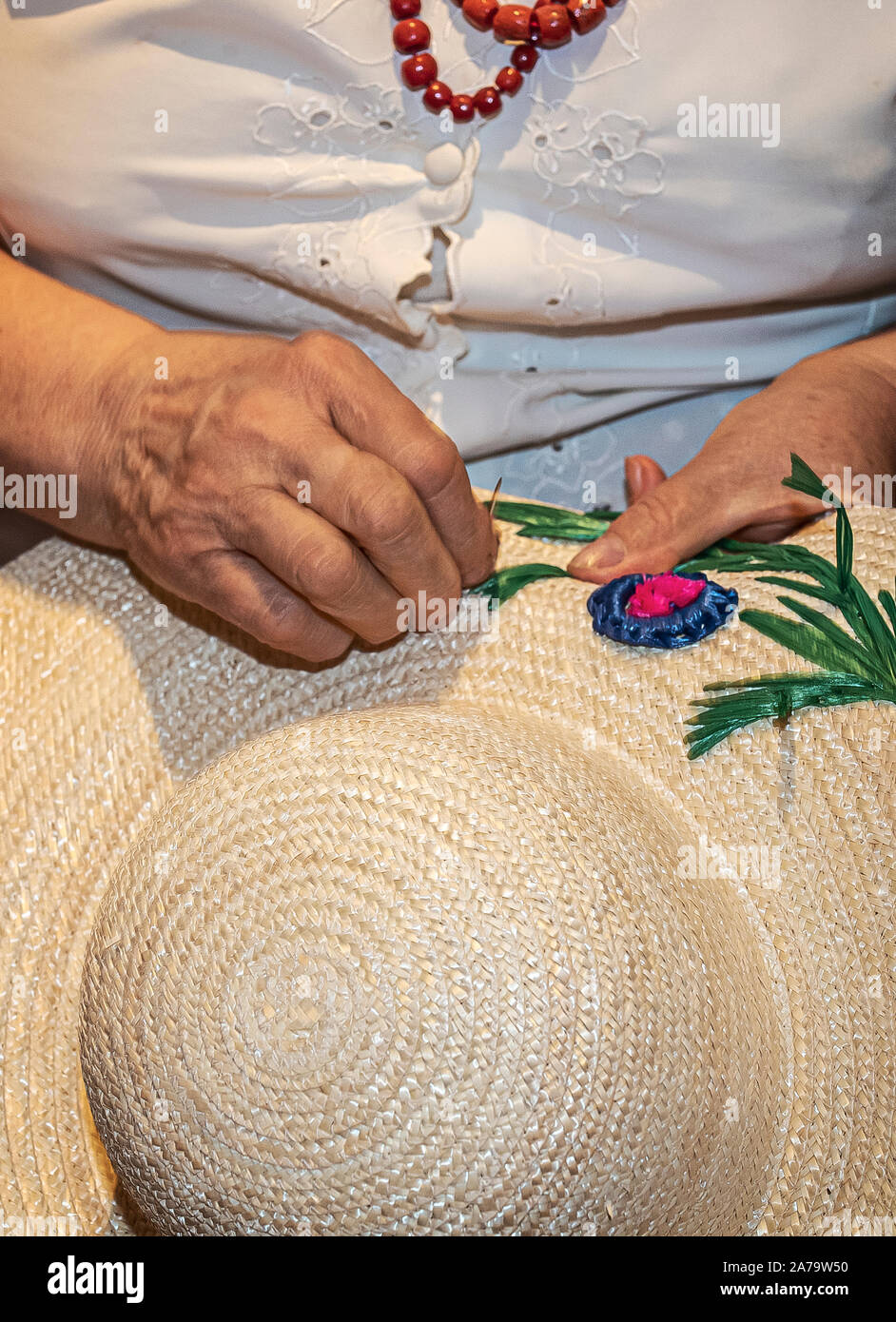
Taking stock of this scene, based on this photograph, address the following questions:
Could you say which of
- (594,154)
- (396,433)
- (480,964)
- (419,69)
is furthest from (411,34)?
(480,964)

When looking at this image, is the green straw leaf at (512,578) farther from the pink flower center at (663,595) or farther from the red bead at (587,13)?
the red bead at (587,13)

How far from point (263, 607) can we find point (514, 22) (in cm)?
43

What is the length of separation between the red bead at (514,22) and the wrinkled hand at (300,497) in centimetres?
27

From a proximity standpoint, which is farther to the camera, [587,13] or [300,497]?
[587,13]

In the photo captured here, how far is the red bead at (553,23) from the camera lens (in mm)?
720

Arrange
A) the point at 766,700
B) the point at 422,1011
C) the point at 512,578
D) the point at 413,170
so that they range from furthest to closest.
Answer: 1. the point at 413,170
2. the point at 512,578
3. the point at 766,700
4. the point at 422,1011

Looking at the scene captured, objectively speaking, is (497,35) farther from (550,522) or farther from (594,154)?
(550,522)

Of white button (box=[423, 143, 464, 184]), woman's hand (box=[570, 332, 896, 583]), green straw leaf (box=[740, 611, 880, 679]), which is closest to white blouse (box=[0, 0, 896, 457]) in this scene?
white button (box=[423, 143, 464, 184])

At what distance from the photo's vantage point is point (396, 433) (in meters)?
0.62

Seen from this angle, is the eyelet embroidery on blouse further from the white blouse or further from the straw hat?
the straw hat

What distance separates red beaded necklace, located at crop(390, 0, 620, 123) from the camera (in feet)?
2.38

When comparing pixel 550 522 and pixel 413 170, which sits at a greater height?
pixel 413 170
